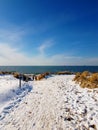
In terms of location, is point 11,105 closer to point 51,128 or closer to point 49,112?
point 49,112

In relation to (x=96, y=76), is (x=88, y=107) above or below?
below

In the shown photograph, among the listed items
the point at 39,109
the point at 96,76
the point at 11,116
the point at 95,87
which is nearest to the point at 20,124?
the point at 11,116

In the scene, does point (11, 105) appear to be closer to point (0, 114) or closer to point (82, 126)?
point (0, 114)

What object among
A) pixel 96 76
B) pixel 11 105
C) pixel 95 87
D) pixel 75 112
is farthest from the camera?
pixel 96 76

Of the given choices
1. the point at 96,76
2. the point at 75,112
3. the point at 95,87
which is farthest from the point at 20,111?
the point at 96,76

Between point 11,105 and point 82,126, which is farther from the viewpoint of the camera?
point 11,105

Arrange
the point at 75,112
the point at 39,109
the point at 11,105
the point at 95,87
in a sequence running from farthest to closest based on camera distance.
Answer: the point at 95,87, the point at 11,105, the point at 39,109, the point at 75,112

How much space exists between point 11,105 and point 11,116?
1912mm

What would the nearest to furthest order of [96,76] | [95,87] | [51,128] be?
1. [51,128]
2. [95,87]
3. [96,76]

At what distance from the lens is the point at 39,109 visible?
9.08 metres

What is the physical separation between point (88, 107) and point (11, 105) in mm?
4786

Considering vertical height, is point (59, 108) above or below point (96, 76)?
below

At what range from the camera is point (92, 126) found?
264 inches

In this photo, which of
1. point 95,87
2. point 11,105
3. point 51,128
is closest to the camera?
point 51,128
